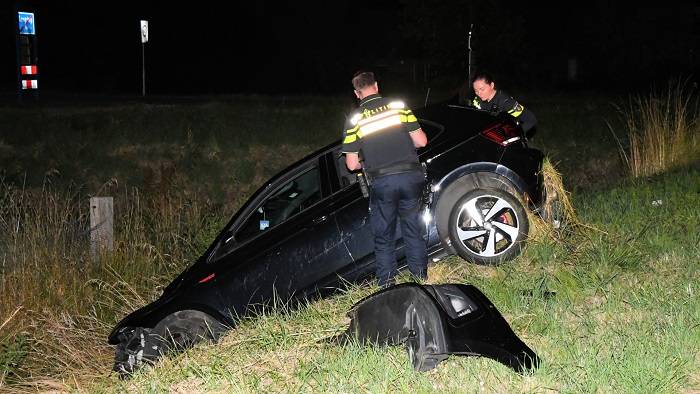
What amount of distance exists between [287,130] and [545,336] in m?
14.8

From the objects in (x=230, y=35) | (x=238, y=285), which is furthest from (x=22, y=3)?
(x=238, y=285)

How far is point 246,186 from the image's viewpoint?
1811 centimetres

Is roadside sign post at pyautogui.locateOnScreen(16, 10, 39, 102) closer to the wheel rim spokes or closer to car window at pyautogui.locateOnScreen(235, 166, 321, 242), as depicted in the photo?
car window at pyautogui.locateOnScreen(235, 166, 321, 242)

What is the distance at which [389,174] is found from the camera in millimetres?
6520

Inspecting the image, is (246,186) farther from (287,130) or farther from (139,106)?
(139,106)

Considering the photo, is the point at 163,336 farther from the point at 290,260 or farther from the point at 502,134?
the point at 502,134

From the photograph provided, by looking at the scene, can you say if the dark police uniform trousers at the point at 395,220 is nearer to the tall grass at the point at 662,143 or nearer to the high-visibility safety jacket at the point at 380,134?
the high-visibility safety jacket at the point at 380,134

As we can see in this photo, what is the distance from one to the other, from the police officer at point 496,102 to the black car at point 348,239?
1.23 meters

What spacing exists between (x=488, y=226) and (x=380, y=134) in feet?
3.77

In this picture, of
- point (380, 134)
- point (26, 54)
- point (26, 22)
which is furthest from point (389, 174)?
point (26, 54)

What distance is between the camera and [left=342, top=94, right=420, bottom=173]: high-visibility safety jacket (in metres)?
6.55

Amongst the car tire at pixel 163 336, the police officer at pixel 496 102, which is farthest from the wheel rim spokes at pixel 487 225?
the car tire at pixel 163 336

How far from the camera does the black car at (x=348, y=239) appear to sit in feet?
22.7

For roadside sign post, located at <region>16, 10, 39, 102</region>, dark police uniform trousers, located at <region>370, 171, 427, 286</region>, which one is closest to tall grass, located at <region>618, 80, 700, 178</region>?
dark police uniform trousers, located at <region>370, 171, 427, 286</region>
